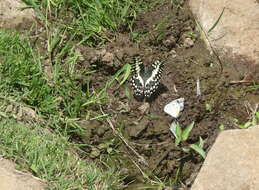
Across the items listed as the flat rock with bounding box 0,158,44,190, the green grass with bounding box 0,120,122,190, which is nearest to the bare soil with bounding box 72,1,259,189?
the green grass with bounding box 0,120,122,190

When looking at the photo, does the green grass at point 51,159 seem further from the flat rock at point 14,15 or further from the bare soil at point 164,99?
the flat rock at point 14,15

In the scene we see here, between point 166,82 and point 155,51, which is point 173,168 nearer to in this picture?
point 166,82

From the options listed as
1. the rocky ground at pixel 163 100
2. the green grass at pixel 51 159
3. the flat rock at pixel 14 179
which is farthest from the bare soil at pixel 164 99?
the flat rock at pixel 14 179

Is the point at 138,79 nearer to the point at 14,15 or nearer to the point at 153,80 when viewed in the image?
the point at 153,80

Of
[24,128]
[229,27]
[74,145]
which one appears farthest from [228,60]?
[24,128]

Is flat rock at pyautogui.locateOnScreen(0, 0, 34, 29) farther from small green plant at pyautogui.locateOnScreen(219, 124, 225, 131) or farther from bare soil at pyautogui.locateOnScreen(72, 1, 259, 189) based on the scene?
small green plant at pyautogui.locateOnScreen(219, 124, 225, 131)
